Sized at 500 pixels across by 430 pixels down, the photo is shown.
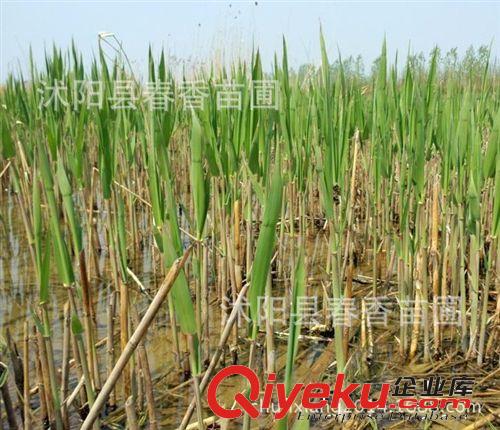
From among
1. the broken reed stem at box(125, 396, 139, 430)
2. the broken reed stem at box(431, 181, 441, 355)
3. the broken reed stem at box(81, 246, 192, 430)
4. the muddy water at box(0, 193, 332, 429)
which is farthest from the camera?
the broken reed stem at box(431, 181, 441, 355)

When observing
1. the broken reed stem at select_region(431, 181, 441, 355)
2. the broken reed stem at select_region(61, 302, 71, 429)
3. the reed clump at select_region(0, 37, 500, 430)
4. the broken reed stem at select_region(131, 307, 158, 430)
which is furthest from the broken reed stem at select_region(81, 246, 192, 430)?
the broken reed stem at select_region(431, 181, 441, 355)

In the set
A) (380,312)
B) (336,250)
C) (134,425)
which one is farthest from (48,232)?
(380,312)

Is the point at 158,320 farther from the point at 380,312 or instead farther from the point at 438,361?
the point at 438,361

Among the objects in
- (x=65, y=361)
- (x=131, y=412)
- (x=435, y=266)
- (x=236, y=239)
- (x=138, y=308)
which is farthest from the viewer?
(x=138, y=308)

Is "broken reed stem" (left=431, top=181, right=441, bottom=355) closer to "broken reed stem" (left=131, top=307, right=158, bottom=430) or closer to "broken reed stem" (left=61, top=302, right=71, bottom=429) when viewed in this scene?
"broken reed stem" (left=131, top=307, right=158, bottom=430)

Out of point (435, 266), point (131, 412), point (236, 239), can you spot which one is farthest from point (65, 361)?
point (435, 266)

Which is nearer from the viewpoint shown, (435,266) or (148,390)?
(148,390)

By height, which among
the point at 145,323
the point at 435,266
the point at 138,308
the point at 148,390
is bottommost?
the point at 138,308

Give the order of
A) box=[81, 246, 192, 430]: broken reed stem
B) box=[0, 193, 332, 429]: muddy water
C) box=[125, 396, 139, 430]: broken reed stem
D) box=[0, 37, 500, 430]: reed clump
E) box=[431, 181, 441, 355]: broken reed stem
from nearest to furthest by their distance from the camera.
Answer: box=[81, 246, 192, 430]: broken reed stem < box=[125, 396, 139, 430]: broken reed stem < box=[0, 37, 500, 430]: reed clump < box=[0, 193, 332, 429]: muddy water < box=[431, 181, 441, 355]: broken reed stem

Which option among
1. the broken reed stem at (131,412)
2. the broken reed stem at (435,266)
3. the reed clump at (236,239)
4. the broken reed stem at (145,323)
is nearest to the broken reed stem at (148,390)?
the reed clump at (236,239)

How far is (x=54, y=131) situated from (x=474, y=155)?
1.33 meters

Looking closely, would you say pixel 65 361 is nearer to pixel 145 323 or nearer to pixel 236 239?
pixel 145 323

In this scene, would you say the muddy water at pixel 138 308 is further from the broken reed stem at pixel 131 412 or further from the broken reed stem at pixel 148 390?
the broken reed stem at pixel 131 412

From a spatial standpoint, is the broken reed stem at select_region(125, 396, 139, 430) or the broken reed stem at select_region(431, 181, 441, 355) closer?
the broken reed stem at select_region(125, 396, 139, 430)
